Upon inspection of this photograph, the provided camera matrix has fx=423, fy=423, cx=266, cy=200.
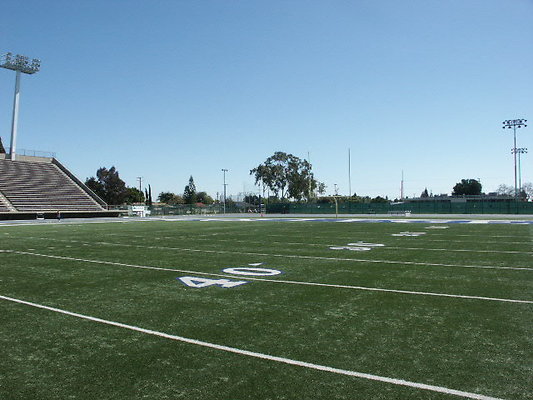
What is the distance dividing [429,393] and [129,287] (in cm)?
578

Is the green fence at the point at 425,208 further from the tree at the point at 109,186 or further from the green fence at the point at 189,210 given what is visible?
the tree at the point at 109,186

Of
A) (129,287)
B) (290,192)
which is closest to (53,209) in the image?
(129,287)

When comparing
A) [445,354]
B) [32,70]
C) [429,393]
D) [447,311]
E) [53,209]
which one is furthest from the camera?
[32,70]

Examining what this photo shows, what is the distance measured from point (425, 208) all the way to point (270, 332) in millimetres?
56760

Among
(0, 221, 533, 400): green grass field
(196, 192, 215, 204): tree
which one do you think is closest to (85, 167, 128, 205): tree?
(196, 192, 215, 204): tree

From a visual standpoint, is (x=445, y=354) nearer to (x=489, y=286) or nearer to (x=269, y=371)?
(x=269, y=371)

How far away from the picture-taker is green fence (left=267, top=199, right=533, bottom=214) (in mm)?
52844

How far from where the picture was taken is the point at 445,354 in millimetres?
4246

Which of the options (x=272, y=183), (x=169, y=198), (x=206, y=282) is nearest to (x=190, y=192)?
(x=169, y=198)

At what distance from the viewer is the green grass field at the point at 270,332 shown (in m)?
3.61

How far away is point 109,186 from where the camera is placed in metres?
83.5

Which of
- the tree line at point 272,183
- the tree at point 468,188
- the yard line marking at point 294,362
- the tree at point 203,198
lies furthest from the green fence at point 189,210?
the tree at point 468,188

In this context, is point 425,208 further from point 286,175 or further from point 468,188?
point 468,188

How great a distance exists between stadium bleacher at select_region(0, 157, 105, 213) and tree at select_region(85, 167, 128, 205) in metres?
23.8
